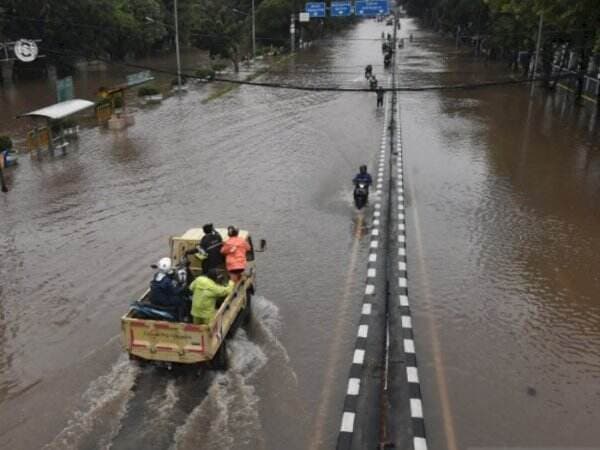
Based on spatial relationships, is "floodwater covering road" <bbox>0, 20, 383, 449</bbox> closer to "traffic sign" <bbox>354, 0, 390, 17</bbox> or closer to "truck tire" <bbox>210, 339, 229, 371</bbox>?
"truck tire" <bbox>210, 339, 229, 371</bbox>

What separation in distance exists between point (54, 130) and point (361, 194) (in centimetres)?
1481

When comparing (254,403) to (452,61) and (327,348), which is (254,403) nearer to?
(327,348)

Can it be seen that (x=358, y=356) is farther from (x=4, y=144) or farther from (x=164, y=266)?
(x=4, y=144)

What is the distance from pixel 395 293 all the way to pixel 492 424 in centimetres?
395

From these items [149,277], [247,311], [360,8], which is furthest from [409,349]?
[360,8]

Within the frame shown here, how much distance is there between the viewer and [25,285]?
12438 millimetres

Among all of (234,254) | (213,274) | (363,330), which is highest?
(234,254)

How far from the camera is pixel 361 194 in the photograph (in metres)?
17.0

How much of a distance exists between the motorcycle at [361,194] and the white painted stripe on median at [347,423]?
950cm

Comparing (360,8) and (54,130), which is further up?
(360,8)

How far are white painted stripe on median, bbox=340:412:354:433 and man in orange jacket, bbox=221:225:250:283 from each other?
10.1 feet

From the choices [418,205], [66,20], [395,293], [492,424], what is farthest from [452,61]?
[492,424]

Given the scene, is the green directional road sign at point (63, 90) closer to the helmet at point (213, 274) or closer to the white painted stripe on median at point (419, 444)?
the helmet at point (213, 274)

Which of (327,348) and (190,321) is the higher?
(190,321)
